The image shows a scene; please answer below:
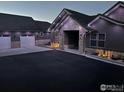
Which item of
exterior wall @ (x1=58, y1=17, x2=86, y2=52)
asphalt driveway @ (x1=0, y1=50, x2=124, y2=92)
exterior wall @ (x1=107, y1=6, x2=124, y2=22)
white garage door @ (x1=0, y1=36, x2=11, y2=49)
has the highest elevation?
exterior wall @ (x1=107, y1=6, x2=124, y2=22)

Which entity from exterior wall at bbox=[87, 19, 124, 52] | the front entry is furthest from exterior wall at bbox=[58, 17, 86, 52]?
exterior wall at bbox=[87, 19, 124, 52]

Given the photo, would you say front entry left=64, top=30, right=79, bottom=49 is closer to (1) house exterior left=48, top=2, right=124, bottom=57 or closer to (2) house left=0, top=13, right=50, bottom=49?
(1) house exterior left=48, top=2, right=124, bottom=57

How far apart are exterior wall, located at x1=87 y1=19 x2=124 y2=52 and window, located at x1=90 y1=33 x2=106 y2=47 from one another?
503 mm

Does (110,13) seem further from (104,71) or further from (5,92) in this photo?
(5,92)

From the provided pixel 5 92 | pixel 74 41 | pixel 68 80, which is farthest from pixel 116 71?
pixel 74 41

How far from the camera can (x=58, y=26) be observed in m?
20.6

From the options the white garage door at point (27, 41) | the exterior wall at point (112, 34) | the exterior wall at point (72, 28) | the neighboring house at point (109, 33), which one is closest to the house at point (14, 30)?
the white garage door at point (27, 41)

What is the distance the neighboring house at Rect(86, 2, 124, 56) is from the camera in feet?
45.2

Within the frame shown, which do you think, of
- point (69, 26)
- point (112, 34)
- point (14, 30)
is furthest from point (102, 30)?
point (14, 30)

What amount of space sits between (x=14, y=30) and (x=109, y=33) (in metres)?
17.4

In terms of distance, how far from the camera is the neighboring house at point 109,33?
13.8 metres

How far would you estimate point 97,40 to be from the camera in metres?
15.9

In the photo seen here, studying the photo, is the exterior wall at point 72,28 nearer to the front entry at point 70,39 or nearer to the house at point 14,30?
the front entry at point 70,39

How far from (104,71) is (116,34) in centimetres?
602
